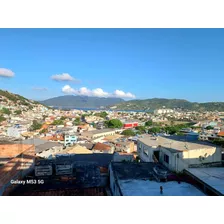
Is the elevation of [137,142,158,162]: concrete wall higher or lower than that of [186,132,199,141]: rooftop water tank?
lower

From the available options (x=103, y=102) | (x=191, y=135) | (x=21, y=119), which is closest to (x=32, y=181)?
(x=21, y=119)

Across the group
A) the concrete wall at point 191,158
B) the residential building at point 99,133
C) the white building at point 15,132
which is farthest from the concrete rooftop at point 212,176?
the residential building at point 99,133

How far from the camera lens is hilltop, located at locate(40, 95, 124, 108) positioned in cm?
305

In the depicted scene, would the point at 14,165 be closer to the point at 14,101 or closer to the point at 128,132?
the point at 14,101

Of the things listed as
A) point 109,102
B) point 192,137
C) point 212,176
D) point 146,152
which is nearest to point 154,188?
point 212,176

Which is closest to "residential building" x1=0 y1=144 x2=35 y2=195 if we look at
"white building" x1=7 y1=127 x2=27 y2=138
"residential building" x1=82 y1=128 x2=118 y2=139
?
"white building" x1=7 y1=127 x2=27 y2=138

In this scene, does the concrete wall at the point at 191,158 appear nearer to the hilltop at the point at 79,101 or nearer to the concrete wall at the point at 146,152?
the concrete wall at the point at 146,152

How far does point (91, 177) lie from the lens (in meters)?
2.87

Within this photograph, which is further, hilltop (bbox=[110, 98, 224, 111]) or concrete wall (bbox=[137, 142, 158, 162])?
concrete wall (bbox=[137, 142, 158, 162])

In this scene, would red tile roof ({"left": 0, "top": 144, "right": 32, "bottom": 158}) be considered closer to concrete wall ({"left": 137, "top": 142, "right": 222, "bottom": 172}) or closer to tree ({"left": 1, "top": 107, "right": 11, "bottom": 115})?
tree ({"left": 1, "top": 107, "right": 11, "bottom": 115})

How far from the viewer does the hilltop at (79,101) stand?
120 inches

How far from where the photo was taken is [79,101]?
10.3ft
